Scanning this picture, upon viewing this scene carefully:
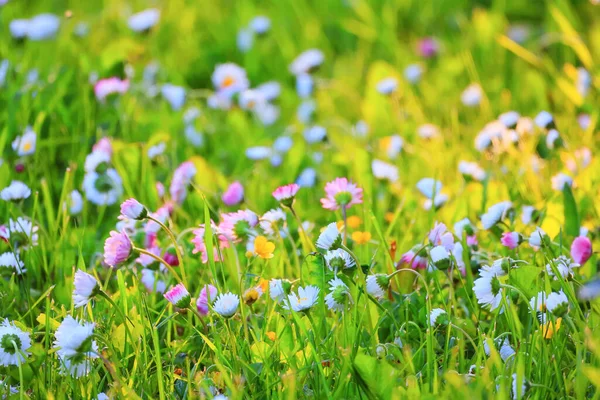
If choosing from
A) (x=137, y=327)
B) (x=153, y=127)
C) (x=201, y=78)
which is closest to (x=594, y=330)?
(x=137, y=327)

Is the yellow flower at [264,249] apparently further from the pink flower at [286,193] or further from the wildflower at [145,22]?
the wildflower at [145,22]

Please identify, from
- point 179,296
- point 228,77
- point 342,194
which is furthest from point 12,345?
point 228,77

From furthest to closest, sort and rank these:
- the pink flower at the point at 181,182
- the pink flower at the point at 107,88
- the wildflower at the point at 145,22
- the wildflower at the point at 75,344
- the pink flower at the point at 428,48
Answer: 1. the pink flower at the point at 428,48
2. the wildflower at the point at 145,22
3. the pink flower at the point at 107,88
4. the pink flower at the point at 181,182
5. the wildflower at the point at 75,344

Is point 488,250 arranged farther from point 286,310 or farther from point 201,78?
point 201,78

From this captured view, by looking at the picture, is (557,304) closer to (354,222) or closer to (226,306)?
(226,306)

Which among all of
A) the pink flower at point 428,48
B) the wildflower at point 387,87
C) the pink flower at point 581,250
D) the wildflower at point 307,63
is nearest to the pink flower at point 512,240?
the pink flower at point 581,250

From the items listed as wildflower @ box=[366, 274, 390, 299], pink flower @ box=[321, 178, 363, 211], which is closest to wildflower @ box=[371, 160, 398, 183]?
pink flower @ box=[321, 178, 363, 211]
